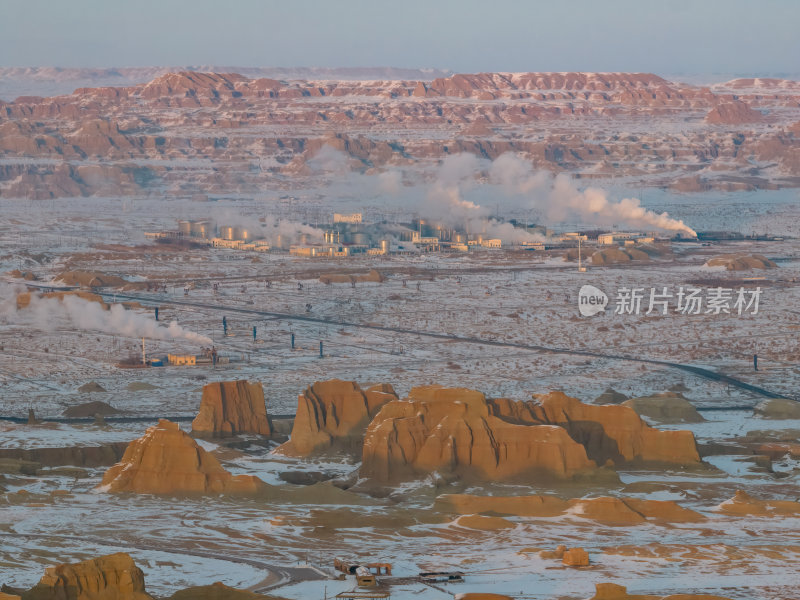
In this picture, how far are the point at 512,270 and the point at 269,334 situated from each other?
6430 cm

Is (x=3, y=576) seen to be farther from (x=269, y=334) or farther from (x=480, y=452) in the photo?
(x=269, y=334)

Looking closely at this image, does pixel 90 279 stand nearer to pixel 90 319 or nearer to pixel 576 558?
pixel 90 319

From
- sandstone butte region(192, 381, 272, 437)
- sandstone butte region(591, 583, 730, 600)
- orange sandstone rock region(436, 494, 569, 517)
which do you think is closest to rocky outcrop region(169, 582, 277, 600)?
sandstone butte region(591, 583, 730, 600)

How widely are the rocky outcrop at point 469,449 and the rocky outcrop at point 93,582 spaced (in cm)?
2557

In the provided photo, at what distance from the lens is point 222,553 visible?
58.2 meters

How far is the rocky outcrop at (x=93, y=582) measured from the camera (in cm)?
4641

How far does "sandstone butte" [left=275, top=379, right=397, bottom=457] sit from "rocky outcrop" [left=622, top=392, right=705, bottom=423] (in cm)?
1405

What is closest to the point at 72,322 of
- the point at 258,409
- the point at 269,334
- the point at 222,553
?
the point at 269,334

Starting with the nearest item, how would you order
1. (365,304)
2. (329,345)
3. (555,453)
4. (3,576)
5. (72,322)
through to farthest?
(3,576) < (555,453) < (329,345) < (72,322) < (365,304)

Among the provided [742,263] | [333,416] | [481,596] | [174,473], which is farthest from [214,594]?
[742,263]

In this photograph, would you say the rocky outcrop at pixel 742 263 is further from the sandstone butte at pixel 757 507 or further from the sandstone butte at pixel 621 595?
the sandstone butte at pixel 621 595

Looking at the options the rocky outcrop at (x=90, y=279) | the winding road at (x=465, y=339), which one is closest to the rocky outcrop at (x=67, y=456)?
the winding road at (x=465, y=339)

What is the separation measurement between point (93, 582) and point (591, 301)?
11290cm

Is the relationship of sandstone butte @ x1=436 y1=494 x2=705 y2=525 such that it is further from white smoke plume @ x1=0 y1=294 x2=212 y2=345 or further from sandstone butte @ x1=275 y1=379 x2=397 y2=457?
white smoke plume @ x1=0 y1=294 x2=212 y2=345
